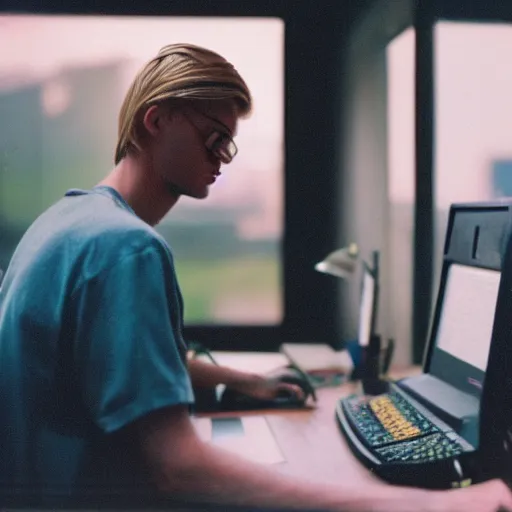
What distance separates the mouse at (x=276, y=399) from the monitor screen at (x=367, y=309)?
359 mm

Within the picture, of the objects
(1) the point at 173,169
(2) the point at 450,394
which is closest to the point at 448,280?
(2) the point at 450,394

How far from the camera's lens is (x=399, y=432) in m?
1.14

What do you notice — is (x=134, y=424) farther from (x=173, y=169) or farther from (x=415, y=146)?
(x=415, y=146)

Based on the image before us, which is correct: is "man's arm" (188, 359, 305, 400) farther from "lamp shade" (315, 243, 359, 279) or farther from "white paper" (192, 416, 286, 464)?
"lamp shade" (315, 243, 359, 279)

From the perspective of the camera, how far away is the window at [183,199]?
2.22m

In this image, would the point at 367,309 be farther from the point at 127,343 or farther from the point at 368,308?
the point at 127,343

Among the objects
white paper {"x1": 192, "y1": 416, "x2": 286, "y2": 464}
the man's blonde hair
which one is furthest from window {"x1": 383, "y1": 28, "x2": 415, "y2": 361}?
the man's blonde hair

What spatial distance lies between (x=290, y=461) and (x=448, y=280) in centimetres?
57

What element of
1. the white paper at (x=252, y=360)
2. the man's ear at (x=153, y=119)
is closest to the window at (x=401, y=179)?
the white paper at (x=252, y=360)

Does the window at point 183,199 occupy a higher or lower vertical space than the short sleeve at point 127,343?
higher

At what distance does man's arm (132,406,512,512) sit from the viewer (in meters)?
0.84

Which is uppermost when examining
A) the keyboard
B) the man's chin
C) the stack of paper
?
the man's chin

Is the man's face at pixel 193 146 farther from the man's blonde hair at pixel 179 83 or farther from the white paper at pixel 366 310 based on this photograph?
the white paper at pixel 366 310

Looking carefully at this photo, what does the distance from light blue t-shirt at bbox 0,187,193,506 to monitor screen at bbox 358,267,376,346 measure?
1.10m
